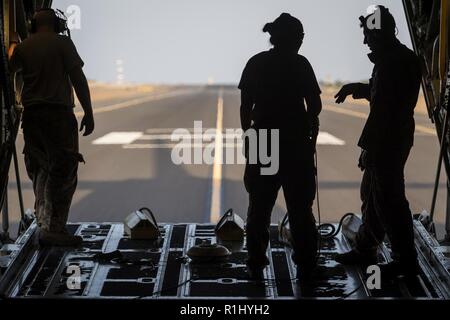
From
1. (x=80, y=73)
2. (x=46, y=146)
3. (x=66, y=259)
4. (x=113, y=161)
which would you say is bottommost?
(x=113, y=161)

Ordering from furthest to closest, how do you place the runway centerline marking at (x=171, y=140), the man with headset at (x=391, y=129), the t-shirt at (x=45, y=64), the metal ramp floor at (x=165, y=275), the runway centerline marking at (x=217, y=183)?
the runway centerline marking at (x=171, y=140) → the runway centerline marking at (x=217, y=183) → the t-shirt at (x=45, y=64) → the man with headset at (x=391, y=129) → the metal ramp floor at (x=165, y=275)

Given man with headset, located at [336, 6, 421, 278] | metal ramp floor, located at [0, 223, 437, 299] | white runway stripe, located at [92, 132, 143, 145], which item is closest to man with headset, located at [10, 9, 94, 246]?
metal ramp floor, located at [0, 223, 437, 299]

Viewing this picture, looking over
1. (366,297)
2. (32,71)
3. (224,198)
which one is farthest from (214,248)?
(224,198)

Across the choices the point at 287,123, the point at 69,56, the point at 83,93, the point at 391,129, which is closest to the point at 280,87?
the point at 287,123

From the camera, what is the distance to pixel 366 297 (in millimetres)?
5996

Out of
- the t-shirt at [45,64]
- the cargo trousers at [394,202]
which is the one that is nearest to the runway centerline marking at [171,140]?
the t-shirt at [45,64]

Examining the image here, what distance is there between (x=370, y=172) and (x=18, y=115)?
337cm

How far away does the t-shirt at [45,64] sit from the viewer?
25.2 feet

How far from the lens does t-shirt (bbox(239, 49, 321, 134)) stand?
6473mm

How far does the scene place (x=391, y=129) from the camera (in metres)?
6.54

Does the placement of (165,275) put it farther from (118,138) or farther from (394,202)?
(118,138)

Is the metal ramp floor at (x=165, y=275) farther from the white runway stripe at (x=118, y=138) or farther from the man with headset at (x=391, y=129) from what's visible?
the white runway stripe at (x=118, y=138)

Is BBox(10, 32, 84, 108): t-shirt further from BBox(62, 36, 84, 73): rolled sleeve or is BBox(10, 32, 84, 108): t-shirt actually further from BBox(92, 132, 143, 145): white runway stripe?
BBox(92, 132, 143, 145): white runway stripe
